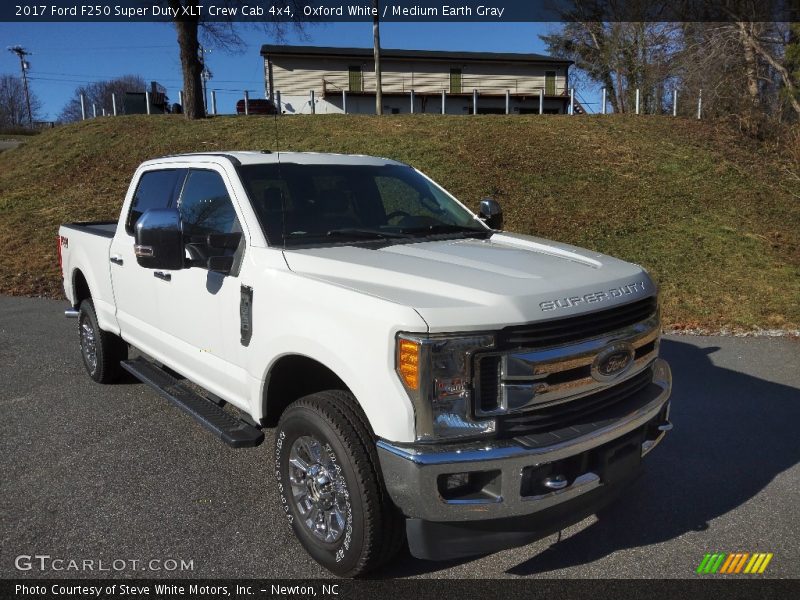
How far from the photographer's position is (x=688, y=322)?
7.94m

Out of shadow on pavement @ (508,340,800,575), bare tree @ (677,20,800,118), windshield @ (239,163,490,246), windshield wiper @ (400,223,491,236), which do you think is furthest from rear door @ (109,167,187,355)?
bare tree @ (677,20,800,118)

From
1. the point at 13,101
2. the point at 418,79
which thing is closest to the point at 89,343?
the point at 418,79

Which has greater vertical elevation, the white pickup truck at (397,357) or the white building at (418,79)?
the white building at (418,79)

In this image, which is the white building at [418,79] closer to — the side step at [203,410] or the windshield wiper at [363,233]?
the side step at [203,410]

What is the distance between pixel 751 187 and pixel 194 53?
17.8 meters

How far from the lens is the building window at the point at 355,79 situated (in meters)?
42.1

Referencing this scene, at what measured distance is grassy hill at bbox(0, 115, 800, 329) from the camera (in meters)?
10.4

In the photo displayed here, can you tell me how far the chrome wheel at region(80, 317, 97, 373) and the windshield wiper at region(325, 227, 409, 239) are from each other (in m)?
3.07

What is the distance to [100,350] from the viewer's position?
5406 millimetres

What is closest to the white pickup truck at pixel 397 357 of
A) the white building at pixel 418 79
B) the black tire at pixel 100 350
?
the black tire at pixel 100 350

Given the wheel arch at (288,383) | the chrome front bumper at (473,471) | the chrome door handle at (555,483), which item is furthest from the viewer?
the wheel arch at (288,383)

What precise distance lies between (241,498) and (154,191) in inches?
93.1

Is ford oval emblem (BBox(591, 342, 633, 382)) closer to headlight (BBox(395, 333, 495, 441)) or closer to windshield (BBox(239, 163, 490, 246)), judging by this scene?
headlight (BBox(395, 333, 495, 441))
